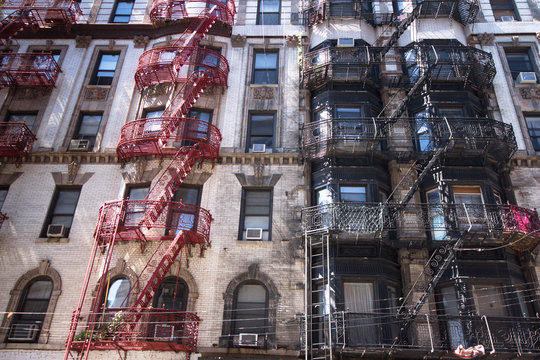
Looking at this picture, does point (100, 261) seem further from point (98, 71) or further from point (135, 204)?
point (98, 71)

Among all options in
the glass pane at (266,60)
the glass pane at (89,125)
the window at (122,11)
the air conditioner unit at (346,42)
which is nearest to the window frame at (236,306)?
the glass pane at (89,125)

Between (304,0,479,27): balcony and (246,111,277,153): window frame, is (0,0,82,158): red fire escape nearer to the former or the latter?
(246,111,277,153): window frame

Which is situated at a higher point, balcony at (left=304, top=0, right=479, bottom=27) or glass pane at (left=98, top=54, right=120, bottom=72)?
balcony at (left=304, top=0, right=479, bottom=27)

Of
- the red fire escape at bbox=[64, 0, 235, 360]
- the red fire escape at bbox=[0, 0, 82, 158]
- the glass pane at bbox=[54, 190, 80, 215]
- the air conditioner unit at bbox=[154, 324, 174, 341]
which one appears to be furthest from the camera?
the red fire escape at bbox=[0, 0, 82, 158]

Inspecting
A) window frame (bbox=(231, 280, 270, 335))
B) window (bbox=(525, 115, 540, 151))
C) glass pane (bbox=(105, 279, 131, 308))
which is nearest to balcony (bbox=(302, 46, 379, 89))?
window (bbox=(525, 115, 540, 151))

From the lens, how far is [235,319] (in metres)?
15.3

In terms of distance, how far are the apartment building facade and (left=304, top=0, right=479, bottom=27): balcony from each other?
0.10 meters

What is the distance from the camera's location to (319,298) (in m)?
15.6

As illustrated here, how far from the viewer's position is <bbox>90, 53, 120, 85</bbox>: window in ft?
70.8

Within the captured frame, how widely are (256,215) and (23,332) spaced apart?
8676 millimetres

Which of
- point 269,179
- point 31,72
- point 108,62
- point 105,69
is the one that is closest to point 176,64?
point 105,69

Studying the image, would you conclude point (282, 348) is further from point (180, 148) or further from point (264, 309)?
point (180, 148)

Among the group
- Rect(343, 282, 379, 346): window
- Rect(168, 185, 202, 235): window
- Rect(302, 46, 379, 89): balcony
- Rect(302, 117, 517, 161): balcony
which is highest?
Rect(302, 46, 379, 89): balcony

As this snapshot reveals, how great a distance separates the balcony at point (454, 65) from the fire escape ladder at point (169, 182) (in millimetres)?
9600
